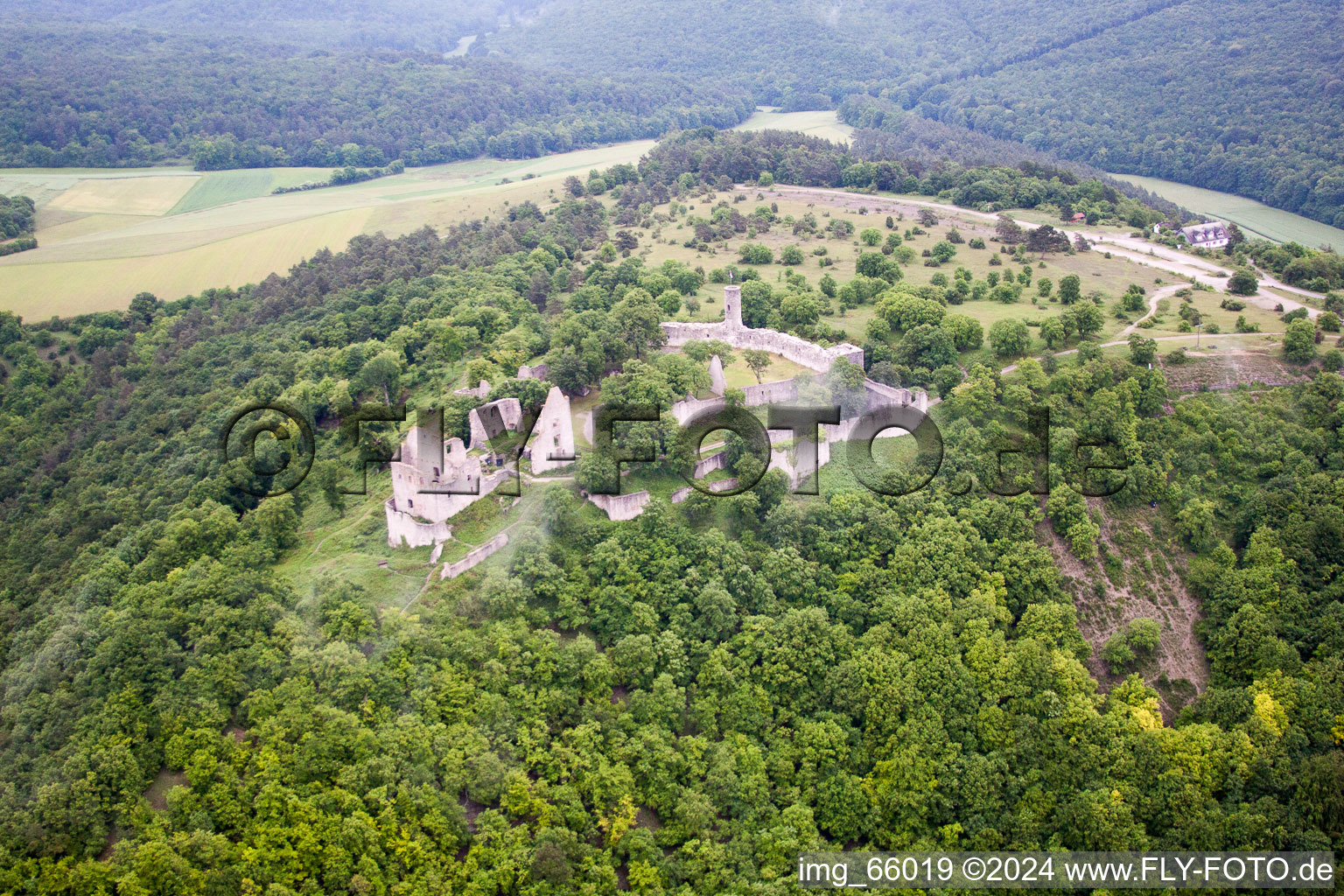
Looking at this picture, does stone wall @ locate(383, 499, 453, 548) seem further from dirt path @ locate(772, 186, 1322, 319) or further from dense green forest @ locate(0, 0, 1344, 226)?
dense green forest @ locate(0, 0, 1344, 226)

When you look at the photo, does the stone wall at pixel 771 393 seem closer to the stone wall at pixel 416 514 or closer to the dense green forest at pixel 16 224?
the stone wall at pixel 416 514

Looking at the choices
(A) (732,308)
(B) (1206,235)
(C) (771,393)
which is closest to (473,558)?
(C) (771,393)

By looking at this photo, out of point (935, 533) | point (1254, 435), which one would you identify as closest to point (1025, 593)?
point (935, 533)

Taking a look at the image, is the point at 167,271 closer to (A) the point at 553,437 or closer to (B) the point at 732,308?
(B) the point at 732,308

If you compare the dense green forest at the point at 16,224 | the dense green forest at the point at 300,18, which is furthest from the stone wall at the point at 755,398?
the dense green forest at the point at 300,18

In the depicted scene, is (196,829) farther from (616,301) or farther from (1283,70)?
(1283,70)

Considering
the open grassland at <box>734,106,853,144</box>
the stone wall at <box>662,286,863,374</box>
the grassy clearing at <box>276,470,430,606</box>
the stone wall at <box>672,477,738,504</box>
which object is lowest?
the grassy clearing at <box>276,470,430,606</box>

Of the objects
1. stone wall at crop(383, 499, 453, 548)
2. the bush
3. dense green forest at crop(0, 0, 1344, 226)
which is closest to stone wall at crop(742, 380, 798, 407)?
stone wall at crop(383, 499, 453, 548)
